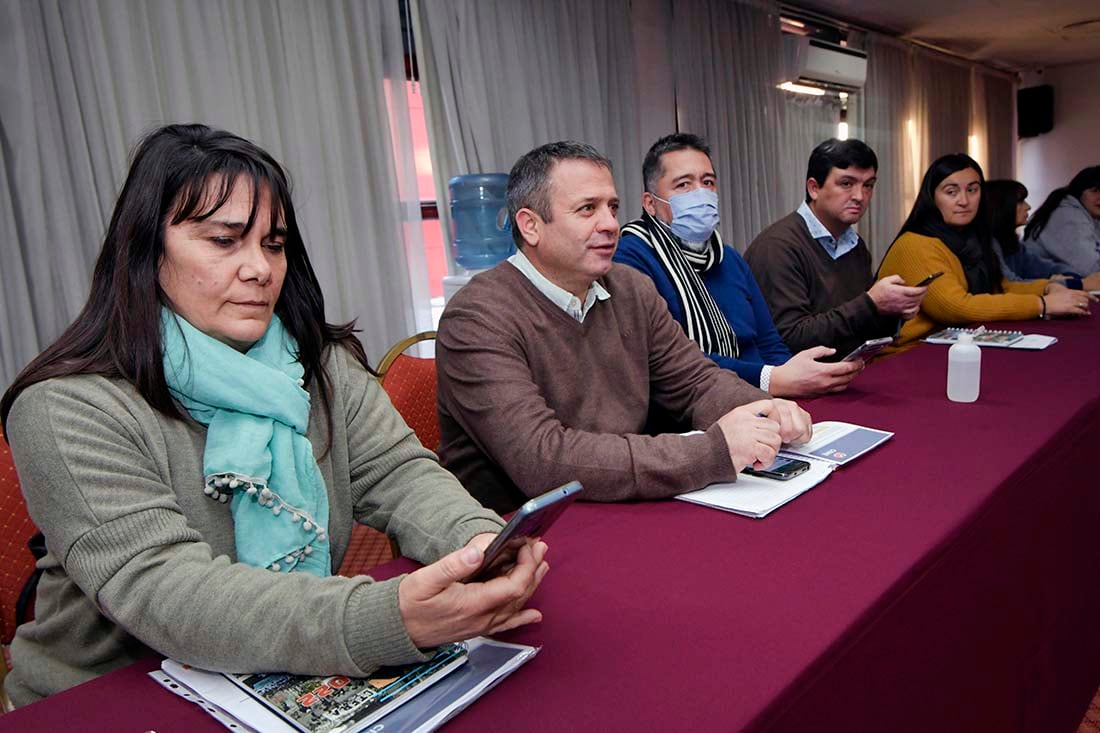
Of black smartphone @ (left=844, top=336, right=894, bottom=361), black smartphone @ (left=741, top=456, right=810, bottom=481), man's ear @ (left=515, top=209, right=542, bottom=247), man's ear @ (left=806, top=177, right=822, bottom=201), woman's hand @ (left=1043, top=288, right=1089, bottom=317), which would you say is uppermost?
man's ear @ (left=806, top=177, right=822, bottom=201)

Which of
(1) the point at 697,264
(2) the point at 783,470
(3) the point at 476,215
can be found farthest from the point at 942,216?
(2) the point at 783,470

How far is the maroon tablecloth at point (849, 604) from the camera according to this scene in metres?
0.74

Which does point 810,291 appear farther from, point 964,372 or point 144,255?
point 144,255

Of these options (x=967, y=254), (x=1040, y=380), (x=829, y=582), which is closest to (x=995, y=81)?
(x=967, y=254)

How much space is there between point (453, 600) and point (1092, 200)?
206 inches

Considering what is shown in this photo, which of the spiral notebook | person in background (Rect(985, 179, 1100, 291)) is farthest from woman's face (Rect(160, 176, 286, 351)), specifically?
person in background (Rect(985, 179, 1100, 291))

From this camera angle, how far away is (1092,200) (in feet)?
15.0

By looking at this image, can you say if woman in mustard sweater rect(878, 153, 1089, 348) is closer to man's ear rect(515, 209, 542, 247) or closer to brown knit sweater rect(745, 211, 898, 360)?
brown knit sweater rect(745, 211, 898, 360)

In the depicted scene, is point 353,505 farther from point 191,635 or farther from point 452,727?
point 452,727

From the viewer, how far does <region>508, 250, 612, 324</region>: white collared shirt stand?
5.23ft

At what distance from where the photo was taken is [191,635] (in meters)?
0.77

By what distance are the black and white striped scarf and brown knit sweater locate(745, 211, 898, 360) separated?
43 cm

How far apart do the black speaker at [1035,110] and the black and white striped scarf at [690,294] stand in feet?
30.6

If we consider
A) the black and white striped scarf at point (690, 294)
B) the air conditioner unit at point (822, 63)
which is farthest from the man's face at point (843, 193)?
the air conditioner unit at point (822, 63)
